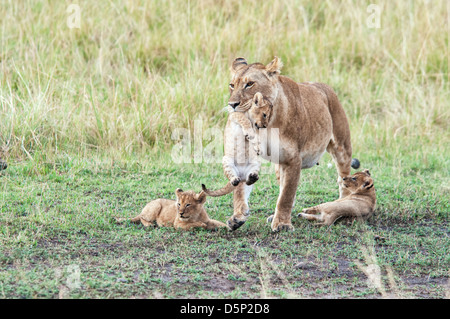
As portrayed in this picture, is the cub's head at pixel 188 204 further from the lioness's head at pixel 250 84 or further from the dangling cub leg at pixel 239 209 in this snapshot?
the lioness's head at pixel 250 84

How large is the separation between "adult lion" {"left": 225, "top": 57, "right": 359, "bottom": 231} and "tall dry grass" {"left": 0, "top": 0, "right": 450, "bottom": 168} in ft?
9.23

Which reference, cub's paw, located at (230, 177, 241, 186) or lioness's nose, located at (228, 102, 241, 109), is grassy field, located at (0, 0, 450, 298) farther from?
lioness's nose, located at (228, 102, 241, 109)

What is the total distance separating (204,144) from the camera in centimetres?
905

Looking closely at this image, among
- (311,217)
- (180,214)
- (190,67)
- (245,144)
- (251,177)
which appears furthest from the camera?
(190,67)

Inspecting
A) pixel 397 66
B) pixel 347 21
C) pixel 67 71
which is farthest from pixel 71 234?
pixel 347 21

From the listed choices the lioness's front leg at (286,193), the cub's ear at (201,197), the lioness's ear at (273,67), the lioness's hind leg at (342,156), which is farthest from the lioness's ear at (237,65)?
the lioness's hind leg at (342,156)

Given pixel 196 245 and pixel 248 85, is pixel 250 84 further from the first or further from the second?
pixel 196 245

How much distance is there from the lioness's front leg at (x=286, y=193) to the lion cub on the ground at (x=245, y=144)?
1.01 feet

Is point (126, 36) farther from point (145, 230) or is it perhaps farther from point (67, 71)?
point (145, 230)

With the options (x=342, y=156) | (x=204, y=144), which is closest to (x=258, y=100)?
(x=342, y=156)

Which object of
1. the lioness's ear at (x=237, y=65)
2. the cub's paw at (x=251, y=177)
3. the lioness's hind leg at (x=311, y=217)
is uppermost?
the lioness's ear at (x=237, y=65)

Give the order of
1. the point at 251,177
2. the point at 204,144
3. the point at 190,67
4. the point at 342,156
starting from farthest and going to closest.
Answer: the point at 190,67 < the point at 204,144 < the point at 342,156 < the point at 251,177

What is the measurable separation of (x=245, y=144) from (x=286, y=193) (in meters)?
0.57

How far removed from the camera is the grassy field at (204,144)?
16.7 ft
